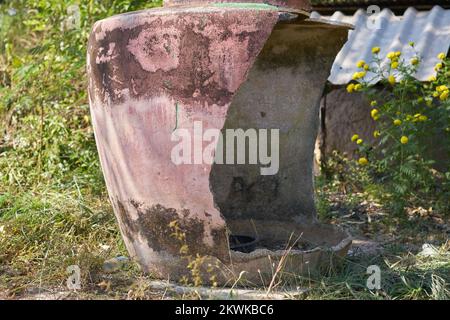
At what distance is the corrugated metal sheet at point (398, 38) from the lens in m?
5.68

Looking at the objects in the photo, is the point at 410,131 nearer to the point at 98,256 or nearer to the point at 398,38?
the point at 398,38

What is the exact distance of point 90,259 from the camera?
11.4ft

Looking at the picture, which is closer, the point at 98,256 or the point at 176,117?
the point at 176,117

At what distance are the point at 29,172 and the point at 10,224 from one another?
1.30m

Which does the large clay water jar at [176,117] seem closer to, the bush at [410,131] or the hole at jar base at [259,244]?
the hole at jar base at [259,244]

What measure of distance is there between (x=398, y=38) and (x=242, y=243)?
2.69 meters

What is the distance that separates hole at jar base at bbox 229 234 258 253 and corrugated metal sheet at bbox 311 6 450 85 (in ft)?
6.91

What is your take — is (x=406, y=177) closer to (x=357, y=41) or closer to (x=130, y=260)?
(x=357, y=41)

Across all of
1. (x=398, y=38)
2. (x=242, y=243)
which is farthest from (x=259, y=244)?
(x=398, y=38)

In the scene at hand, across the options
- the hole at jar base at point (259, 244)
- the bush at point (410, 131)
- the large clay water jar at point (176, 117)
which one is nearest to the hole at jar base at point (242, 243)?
the hole at jar base at point (259, 244)

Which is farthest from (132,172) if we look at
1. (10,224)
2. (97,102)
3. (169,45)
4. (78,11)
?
(78,11)

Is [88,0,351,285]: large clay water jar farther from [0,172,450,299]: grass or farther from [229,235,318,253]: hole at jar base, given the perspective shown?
[229,235,318,253]: hole at jar base

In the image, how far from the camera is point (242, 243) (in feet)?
13.2

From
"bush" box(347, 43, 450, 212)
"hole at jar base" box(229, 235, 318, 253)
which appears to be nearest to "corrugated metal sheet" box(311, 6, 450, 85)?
"bush" box(347, 43, 450, 212)
